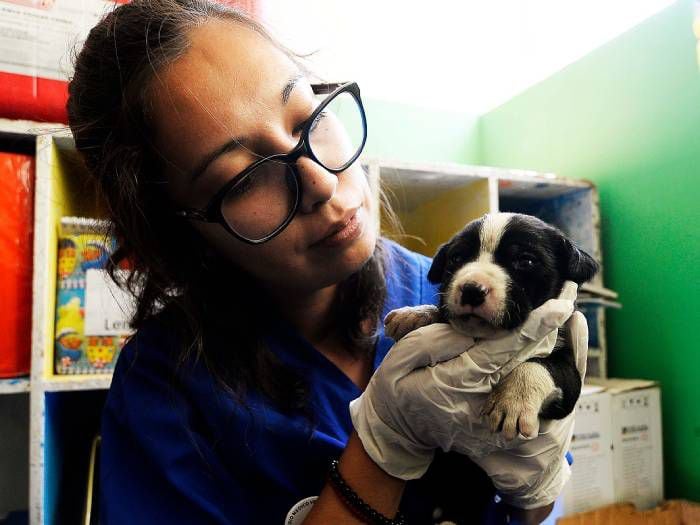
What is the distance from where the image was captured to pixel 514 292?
0.77 metres

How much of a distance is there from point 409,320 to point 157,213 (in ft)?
1.70

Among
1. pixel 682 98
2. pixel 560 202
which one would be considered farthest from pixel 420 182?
pixel 682 98

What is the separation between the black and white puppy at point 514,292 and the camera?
746 millimetres

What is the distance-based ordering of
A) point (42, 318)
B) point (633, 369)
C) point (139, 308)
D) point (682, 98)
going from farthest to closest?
point (633, 369) < point (682, 98) < point (42, 318) < point (139, 308)

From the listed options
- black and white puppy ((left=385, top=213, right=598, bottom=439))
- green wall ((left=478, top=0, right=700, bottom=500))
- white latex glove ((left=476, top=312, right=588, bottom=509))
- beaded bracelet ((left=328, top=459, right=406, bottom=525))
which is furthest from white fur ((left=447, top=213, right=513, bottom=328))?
green wall ((left=478, top=0, right=700, bottom=500))

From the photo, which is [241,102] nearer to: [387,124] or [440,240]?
[440,240]

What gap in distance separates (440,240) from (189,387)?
1.24 meters

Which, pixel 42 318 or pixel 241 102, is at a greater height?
pixel 241 102

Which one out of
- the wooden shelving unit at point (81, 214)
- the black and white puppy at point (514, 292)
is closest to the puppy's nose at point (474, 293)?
the black and white puppy at point (514, 292)

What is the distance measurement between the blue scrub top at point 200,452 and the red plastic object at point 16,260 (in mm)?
534

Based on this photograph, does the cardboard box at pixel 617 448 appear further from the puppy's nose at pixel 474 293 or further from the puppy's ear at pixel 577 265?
the puppy's nose at pixel 474 293

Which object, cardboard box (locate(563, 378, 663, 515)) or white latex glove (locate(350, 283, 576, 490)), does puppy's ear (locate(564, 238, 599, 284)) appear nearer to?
white latex glove (locate(350, 283, 576, 490))

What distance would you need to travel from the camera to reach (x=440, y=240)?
1.93 metres

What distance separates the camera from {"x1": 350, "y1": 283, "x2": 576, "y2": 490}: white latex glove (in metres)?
0.78
